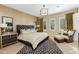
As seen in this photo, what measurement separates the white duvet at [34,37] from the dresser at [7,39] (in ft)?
1.00

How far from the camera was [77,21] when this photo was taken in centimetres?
377

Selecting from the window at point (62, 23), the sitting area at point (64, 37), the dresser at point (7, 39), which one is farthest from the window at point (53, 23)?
the dresser at point (7, 39)

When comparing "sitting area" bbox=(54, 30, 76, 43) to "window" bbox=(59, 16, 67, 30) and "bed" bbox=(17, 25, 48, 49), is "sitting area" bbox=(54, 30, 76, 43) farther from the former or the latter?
"bed" bbox=(17, 25, 48, 49)

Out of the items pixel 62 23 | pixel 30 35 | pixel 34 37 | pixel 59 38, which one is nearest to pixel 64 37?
pixel 59 38

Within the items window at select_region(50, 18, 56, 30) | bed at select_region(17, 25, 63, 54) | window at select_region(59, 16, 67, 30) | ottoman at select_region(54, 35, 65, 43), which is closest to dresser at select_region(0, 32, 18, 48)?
bed at select_region(17, 25, 63, 54)

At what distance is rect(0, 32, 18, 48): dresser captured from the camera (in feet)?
12.5

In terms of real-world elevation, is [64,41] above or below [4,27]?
below

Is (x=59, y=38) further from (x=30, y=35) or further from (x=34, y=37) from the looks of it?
(x=30, y=35)

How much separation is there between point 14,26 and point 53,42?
1.88 m

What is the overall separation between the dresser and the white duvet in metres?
0.31

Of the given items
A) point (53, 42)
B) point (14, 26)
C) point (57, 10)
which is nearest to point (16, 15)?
point (14, 26)

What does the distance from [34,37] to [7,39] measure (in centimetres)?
132

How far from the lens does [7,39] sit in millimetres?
4094

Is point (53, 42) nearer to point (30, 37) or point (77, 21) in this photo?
point (30, 37)
